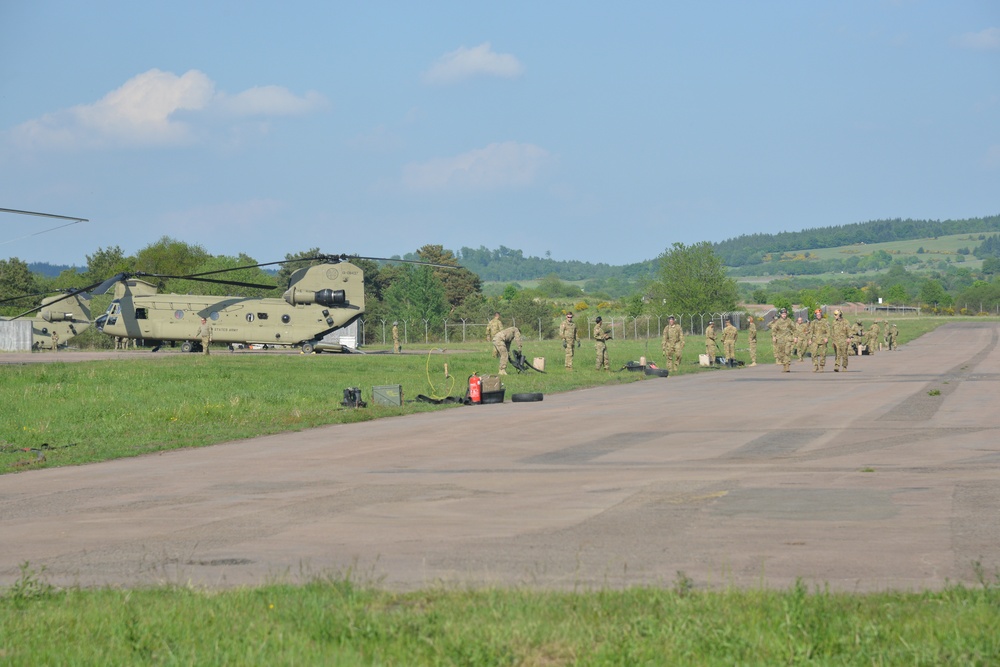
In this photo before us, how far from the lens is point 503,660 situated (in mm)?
5508

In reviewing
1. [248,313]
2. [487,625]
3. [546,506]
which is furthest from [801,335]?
[487,625]

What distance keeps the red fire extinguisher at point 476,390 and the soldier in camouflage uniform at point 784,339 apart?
16161mm

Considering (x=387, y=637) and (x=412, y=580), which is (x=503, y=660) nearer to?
(x=387, y=637)

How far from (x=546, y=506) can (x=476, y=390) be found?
1530cm

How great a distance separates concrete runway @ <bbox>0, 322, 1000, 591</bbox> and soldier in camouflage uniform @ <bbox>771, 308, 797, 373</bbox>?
18.0 metres

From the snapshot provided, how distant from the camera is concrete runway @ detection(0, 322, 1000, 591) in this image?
7.99 metres

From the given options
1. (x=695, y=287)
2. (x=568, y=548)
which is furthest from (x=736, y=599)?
(x=695, y=287)

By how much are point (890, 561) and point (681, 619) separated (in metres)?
2.55

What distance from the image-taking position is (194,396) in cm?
2881

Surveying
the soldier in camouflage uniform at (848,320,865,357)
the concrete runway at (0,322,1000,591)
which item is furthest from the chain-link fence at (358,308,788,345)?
the concrete runway at (0,322,1000,591)

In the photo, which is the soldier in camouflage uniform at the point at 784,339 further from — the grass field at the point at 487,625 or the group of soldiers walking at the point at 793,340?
the grass field at the point at 487,625

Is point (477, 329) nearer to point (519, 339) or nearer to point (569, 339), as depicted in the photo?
point (569, 339)

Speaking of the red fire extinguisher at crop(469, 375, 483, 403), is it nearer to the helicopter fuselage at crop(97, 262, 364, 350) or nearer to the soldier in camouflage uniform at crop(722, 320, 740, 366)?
the soldier in camouflage uniform at crop(722, 320, 740, 366)

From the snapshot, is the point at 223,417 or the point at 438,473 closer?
the point at 438,473
